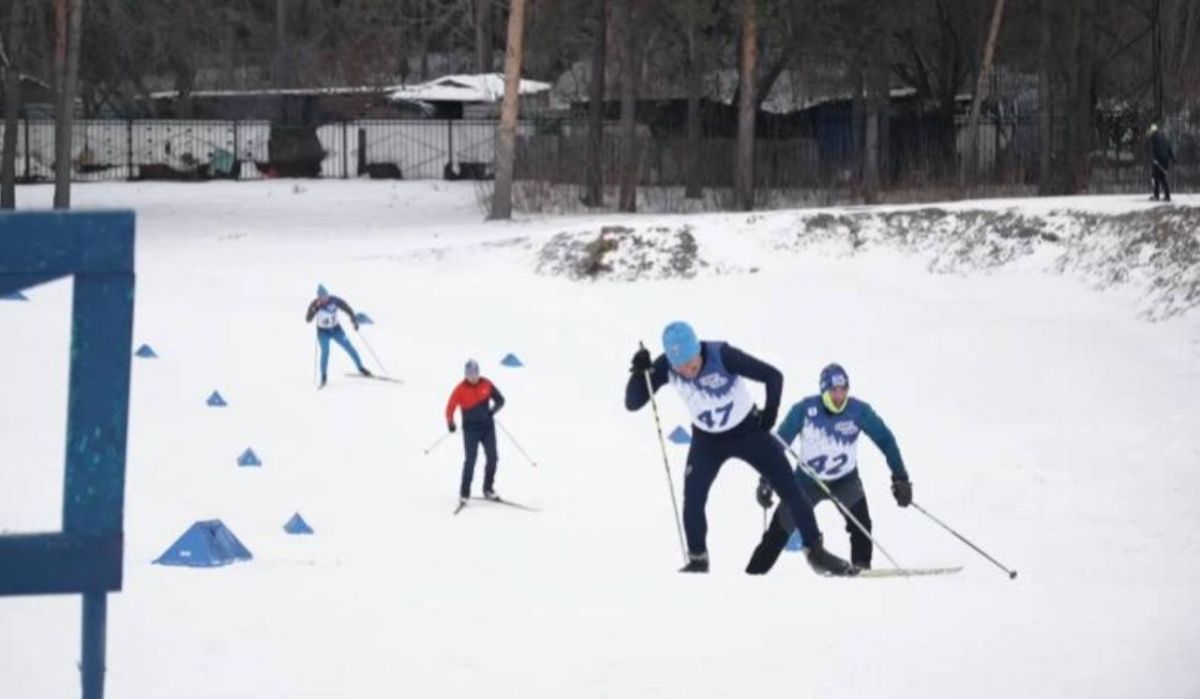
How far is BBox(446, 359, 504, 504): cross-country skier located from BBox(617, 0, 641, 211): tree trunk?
85.9 feet

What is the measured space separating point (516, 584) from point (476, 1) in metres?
57.4

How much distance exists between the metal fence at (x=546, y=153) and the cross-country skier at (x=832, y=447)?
31.9 metres

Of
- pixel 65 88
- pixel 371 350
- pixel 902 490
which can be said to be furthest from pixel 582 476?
pixel 65 88

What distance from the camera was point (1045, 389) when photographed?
2819 cm

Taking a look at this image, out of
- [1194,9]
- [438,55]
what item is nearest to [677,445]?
[1194,9]

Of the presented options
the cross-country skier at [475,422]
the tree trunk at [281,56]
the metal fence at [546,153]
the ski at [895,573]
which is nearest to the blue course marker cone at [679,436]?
the cross-country skier at [475,422]

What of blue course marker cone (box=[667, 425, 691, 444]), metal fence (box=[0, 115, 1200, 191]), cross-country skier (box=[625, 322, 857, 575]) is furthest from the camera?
metal fence (box=[0, 115, 1200, 191])

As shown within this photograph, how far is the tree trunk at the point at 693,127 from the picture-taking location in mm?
46234

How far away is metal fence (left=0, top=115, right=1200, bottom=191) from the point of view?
49219mm

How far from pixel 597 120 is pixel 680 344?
37618mm

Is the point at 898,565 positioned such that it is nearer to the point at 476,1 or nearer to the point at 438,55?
the point at 476,1

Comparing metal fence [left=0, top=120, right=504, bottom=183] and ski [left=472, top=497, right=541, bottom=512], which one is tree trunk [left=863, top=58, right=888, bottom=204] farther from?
ski [left=472, top=497, right=541, bottom=512]

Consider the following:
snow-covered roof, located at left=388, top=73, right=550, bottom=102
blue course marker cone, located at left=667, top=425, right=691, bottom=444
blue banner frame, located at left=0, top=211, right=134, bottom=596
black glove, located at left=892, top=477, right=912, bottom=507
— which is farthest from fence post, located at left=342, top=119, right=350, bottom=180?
blue banner frame, located at left=0, top=211, right=134, bottom=596

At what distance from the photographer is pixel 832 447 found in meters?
14.2
